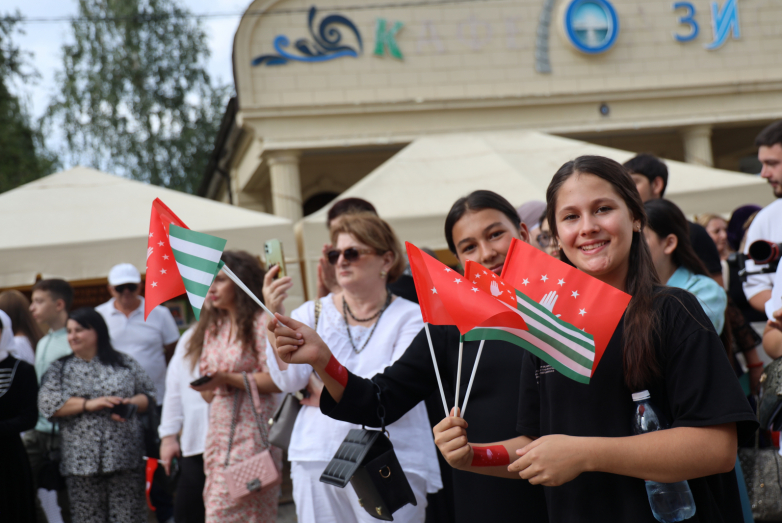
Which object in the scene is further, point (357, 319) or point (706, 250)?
point (706, 250)

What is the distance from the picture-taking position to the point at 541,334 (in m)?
1.72

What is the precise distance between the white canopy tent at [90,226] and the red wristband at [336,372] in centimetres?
376

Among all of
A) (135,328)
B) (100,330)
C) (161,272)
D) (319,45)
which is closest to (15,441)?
(100,330)

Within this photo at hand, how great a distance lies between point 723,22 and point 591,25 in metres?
2.43

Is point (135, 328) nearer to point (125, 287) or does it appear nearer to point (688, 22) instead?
point (125, 287)

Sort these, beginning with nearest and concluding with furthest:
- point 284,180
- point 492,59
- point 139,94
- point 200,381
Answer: point 200,381 → point 284,180 → point 492,59 → point 139,94

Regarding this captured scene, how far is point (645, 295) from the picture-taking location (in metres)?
1.71

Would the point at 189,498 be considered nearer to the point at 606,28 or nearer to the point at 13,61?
the point at 606,28

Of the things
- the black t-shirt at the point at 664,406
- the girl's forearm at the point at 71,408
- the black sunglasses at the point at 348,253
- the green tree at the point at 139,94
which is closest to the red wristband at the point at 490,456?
the black t-shirt at the point at 664,406

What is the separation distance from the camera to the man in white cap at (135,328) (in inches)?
244

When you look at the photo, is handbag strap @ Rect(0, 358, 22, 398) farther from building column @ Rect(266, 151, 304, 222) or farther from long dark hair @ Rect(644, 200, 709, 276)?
building column @ Rect(266, 151, 304, 222)

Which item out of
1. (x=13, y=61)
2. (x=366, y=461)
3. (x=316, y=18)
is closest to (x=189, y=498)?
(x=366, y=461)

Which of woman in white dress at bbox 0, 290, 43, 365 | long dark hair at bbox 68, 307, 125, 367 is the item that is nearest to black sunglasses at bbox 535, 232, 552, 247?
long dark hair at bbox 68, 307, 125, 367

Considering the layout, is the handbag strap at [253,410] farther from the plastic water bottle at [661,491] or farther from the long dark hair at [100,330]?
the plastic water bottle at [661,491]
